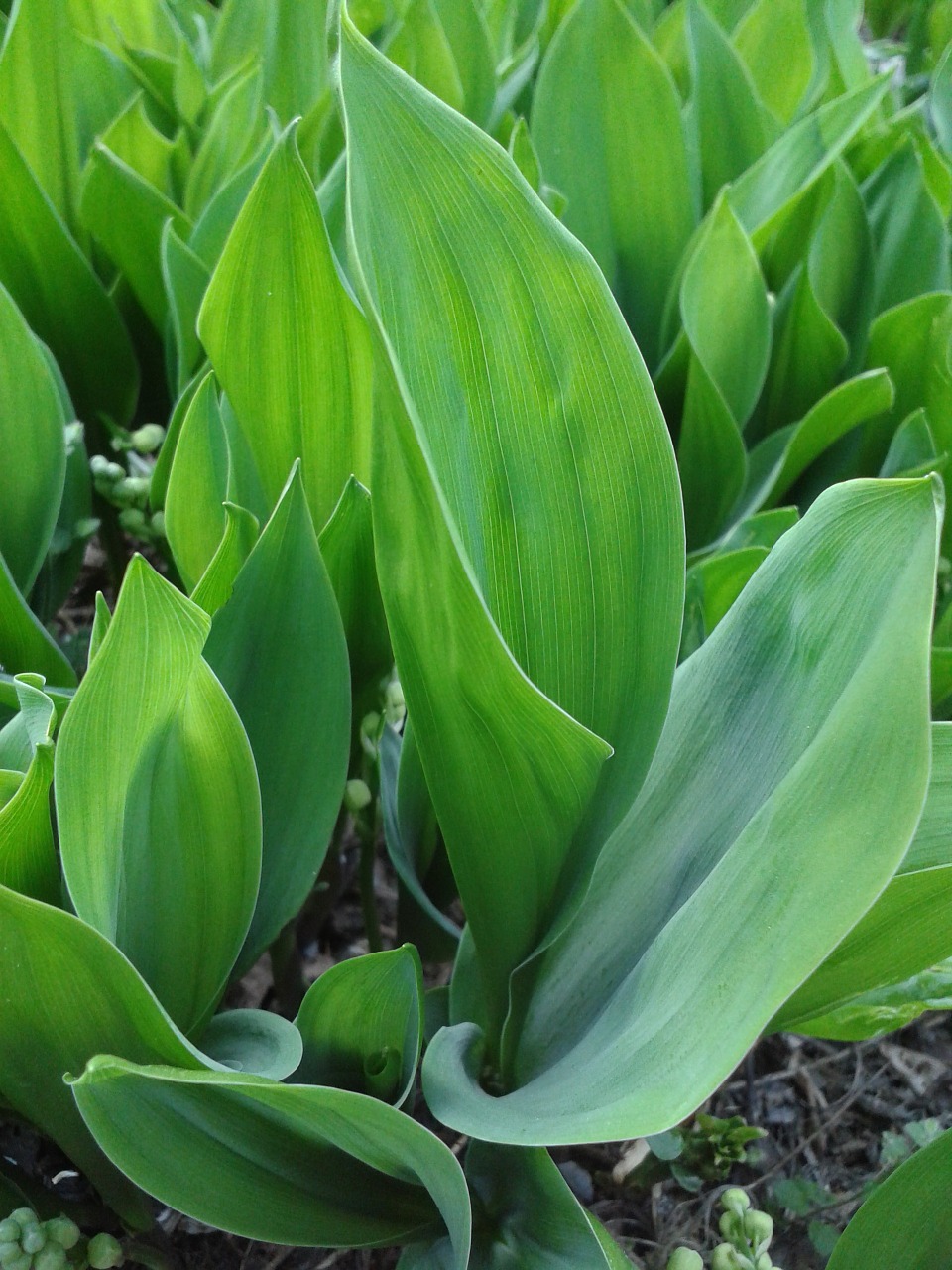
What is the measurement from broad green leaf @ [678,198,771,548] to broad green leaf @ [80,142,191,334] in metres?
0.43

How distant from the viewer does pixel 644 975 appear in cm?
48

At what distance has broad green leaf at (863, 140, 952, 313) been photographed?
95cm

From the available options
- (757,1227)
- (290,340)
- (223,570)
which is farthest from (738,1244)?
(290,340)

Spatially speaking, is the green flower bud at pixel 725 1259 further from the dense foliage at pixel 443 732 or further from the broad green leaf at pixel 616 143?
the broad green leaf at pixel 616 143

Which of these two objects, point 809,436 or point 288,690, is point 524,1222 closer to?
point 288,690

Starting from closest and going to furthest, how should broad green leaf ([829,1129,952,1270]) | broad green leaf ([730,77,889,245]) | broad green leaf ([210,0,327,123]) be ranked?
broad green leaf ([829,1129,952,1270]) < broad green leaf ([730,77,889,245]) < broad green leaf ([210,0,327,123])

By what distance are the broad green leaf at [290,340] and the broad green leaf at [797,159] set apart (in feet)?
1.50

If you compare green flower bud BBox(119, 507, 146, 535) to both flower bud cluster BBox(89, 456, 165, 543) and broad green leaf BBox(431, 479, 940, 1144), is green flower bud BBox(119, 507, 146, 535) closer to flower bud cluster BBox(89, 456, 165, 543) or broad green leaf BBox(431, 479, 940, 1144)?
flower bud cluster BBox(89, 456, 165, 543)

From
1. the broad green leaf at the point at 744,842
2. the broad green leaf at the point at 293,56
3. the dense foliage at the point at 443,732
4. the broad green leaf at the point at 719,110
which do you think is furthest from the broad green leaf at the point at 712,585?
the broad green leaf at the point at 293,56

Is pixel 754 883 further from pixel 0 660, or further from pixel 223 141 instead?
pixel 223 141

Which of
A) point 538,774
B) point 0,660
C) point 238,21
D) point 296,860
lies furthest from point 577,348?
point 238,21

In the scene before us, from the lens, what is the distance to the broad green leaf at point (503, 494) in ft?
1.39

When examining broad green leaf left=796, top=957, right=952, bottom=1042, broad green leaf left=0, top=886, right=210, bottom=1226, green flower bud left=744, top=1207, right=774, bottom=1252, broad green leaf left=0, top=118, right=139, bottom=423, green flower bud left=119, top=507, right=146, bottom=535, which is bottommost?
green flower bud left=744, top=1207, right=774, bottom=1252

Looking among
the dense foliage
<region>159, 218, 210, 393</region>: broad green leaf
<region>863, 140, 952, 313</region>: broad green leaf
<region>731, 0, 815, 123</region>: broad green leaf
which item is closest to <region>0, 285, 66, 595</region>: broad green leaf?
the dense foliage
